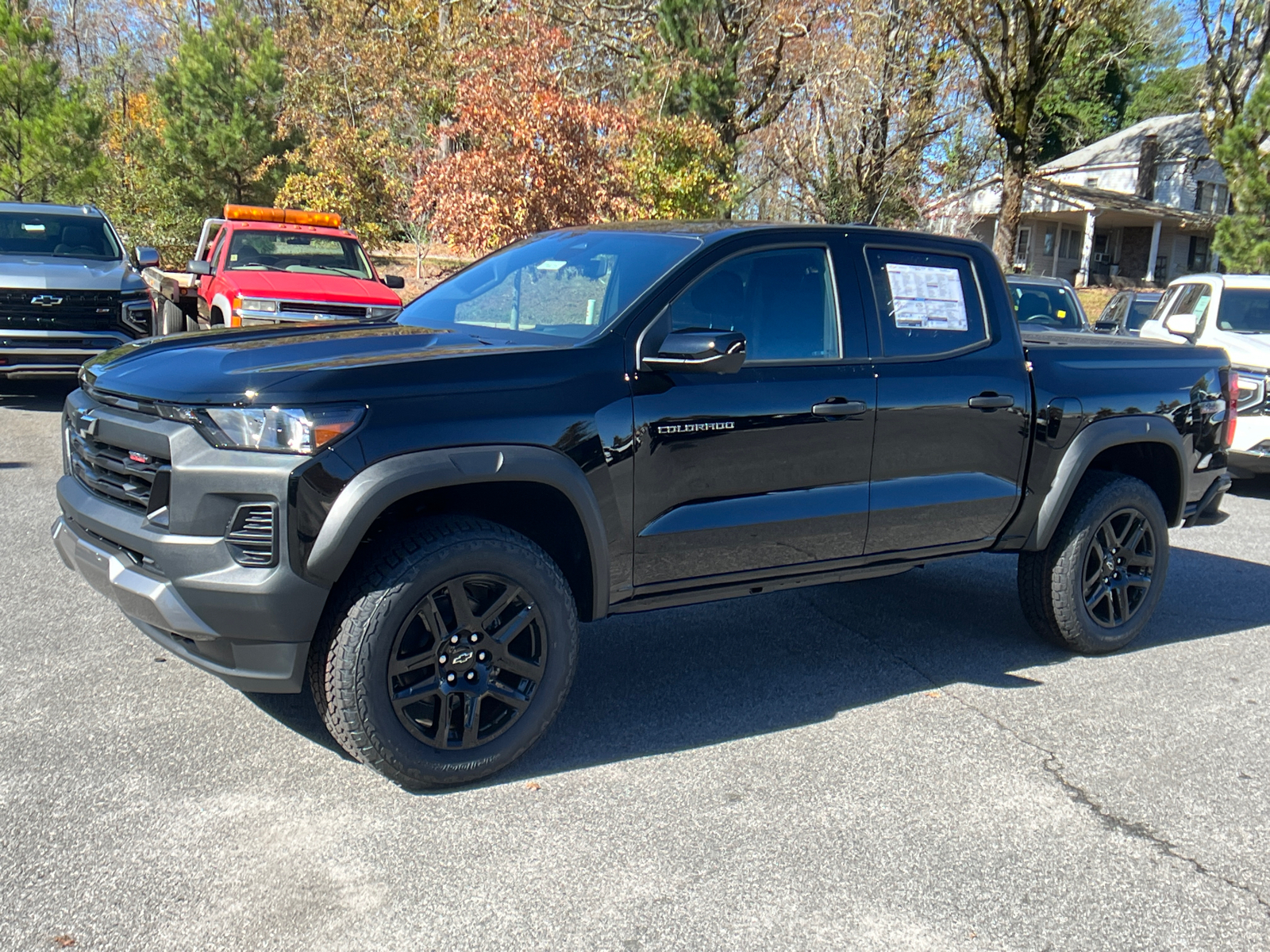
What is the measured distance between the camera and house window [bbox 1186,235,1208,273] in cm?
4697

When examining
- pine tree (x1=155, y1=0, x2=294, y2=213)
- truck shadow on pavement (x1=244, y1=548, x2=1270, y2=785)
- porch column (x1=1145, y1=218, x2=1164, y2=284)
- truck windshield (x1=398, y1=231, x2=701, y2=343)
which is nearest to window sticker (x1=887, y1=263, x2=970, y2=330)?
truck windshield (x1=398, y1=231, x2=701, y2=343)

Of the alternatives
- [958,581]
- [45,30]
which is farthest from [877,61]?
[958,581]

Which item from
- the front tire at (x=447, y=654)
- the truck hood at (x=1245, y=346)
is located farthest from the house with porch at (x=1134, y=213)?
the front tire at (x=447, y=654)

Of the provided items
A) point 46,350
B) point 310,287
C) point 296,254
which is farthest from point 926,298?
point 296,254

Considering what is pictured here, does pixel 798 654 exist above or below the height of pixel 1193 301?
below

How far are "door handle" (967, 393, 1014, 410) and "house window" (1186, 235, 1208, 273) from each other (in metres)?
47.5

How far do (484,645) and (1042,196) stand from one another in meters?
42.6

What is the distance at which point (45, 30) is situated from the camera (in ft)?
68.7

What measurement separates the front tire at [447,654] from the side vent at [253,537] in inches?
12.2

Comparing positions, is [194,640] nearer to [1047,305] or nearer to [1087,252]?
[1047,305]

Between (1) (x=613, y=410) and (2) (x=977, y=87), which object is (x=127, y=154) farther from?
(1) (x=613, y=410)

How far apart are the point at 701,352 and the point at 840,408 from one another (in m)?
0.80

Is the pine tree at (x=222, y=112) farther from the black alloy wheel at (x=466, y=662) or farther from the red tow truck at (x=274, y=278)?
the black alloy wheel at (x=466, y=662)

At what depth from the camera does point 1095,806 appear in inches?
153
